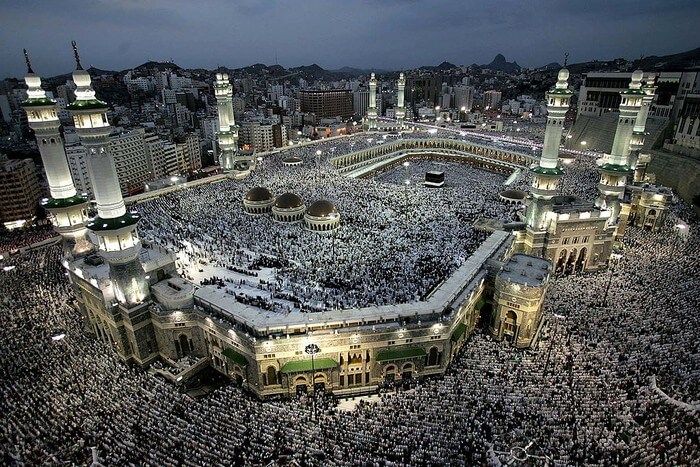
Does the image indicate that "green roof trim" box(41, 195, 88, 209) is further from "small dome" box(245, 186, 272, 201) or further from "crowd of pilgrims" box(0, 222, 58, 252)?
"small dome" box(245, 186, 272, 201)

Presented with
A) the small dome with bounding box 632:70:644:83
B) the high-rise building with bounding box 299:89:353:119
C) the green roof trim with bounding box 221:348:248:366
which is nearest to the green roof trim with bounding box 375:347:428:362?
the green roof trim with bounding box 221:348:248:366

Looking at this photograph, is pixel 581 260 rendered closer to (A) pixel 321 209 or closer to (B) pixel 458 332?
(B) pixel 458 332

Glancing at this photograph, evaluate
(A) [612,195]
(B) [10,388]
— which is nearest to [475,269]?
(A) [612,195]

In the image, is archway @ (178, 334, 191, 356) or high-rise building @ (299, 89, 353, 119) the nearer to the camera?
archway @ (178, 334, 191, 356)

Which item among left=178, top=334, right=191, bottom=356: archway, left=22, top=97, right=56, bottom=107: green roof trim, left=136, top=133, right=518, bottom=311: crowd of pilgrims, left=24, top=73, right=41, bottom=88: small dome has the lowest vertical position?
left=178, top=334, right=191, bottom=356: archway

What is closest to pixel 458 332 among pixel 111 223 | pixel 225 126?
pixel 111 223

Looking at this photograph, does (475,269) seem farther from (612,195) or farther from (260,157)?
(260,157)

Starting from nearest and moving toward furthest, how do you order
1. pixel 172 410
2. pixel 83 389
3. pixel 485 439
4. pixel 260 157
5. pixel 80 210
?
pixel 485 439 < pixel 172 410 < pixel 83 389 < pixel 80 210 < pixel 260 157
